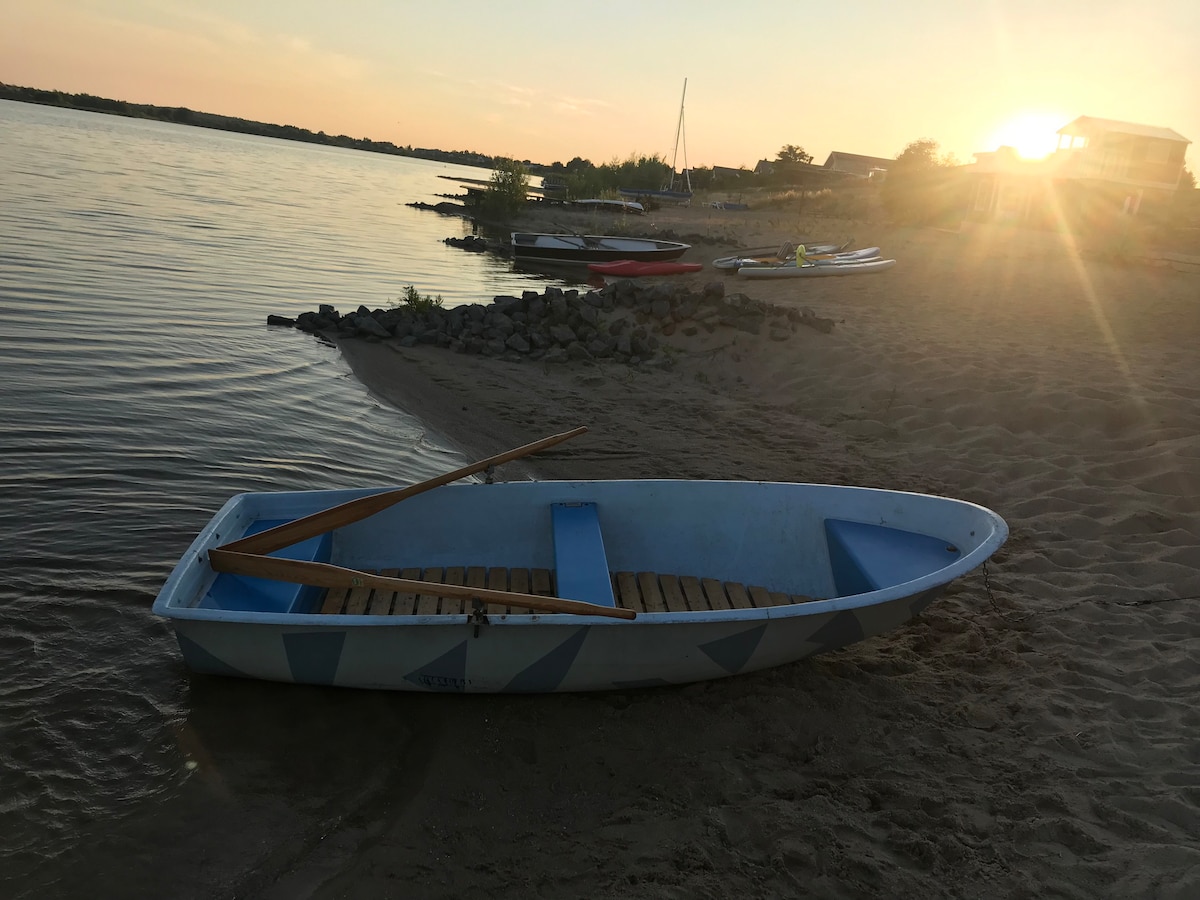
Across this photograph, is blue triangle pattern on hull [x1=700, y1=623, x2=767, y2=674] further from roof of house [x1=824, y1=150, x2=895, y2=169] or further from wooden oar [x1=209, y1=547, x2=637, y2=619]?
roof of house [x1=824, y1=150, x2=895, y2=169]

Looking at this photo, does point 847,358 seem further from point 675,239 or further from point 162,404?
point 675,239

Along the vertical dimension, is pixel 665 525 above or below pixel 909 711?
above

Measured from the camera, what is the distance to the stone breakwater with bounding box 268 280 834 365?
12.7m

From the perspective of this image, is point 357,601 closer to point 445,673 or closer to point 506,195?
point 445,673

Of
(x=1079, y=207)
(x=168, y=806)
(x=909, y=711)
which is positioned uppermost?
(x=1079, y=207)

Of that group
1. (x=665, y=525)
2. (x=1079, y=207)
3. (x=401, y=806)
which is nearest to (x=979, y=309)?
(x=665, y=525)

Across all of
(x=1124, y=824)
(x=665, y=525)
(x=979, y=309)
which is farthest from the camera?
(x=979, y=309)

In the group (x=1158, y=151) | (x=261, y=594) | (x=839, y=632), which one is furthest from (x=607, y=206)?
(x=839, y=632)

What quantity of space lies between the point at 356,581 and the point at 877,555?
3252 millimetres

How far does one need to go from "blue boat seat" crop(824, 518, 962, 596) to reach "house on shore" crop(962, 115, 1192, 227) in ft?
96.5

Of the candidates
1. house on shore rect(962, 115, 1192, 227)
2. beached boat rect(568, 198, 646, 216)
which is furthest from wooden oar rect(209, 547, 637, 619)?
beached boat rect(568, 198, 646, 216)

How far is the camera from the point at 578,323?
13.8m

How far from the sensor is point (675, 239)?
97.6 feet

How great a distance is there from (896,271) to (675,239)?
12236mm
